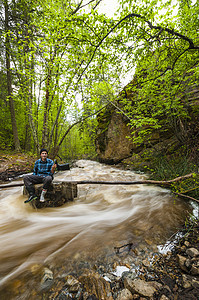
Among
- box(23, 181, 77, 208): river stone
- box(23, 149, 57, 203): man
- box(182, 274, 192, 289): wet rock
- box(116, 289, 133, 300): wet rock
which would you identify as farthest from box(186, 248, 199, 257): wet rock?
box(23, 149, 57, 203): man

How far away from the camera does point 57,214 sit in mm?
3154

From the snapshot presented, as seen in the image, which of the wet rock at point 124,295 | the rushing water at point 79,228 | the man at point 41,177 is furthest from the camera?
the man at point 41,177

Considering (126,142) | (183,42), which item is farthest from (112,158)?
(183,42)

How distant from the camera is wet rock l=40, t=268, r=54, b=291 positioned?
4.00 ft

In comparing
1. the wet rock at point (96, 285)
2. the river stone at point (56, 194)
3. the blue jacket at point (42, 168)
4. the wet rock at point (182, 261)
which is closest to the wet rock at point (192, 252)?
the wet rock at point (182, 261)

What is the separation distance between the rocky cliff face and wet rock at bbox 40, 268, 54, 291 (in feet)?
17.5

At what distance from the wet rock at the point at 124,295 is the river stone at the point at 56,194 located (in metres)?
2.76

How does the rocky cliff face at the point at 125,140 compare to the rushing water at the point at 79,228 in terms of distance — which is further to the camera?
the rocky cliff face at the point at 125,140

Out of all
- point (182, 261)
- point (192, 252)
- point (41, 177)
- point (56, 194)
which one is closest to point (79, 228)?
point (56, 194)

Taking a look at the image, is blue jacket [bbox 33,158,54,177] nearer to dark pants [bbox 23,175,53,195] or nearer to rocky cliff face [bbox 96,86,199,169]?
dark pants [bbox 23,175,53,195]

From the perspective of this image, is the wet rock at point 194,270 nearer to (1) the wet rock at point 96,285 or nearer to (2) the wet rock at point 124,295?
(2) the wet rock at point 124,295

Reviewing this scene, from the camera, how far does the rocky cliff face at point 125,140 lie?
5375mm

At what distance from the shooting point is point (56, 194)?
3527mm

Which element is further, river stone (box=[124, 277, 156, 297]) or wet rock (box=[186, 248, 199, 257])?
wet rock (box=[186, 248, 199, 257])
